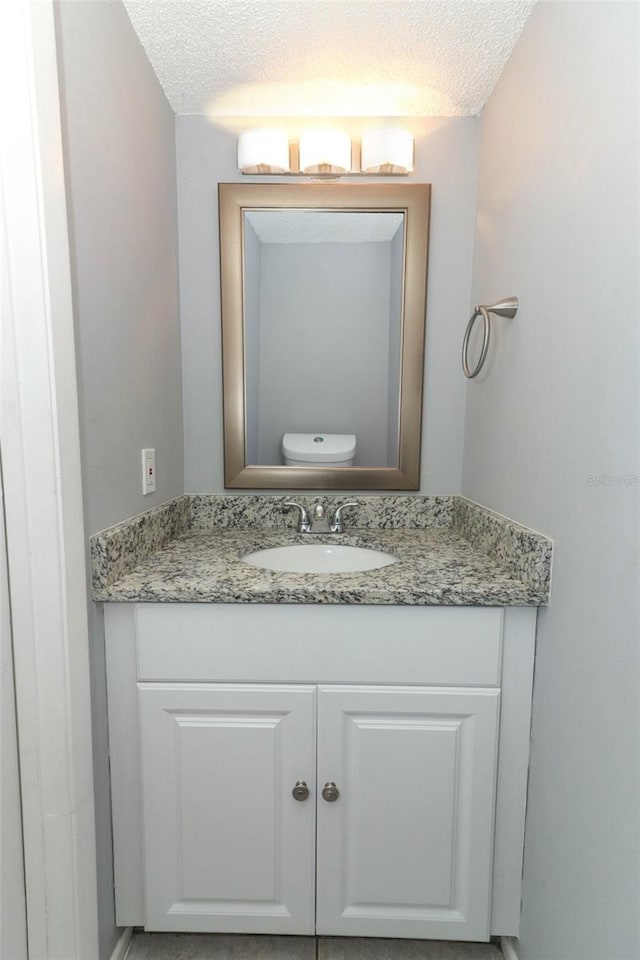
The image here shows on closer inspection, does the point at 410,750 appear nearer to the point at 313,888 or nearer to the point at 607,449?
the point at 313,888

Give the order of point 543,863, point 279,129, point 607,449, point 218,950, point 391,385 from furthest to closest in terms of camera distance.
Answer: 1. point 391,385
2. point 279,129
3. point 218,950
4. point 543,863
5. point 607,449

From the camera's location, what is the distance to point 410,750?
980mm

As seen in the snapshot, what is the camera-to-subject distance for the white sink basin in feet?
4.22

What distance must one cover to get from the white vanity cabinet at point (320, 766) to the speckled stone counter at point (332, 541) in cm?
4

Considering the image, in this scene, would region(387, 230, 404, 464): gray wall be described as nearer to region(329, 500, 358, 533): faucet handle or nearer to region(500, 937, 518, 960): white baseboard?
region(329, 500, 358, 533): faucet handle

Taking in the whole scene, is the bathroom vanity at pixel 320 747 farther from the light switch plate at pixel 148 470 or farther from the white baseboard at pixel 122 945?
the light switch plate at pixel 148 470

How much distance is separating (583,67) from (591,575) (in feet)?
2.72

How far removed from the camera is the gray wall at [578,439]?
0.68m

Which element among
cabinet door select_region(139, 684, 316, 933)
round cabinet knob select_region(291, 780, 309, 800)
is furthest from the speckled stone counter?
round cabinet knob select_region(291, 780, 309, 800)

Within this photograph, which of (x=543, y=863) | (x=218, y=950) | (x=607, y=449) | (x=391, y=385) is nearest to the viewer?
(x=607, y=449)

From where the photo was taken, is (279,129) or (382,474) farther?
(382,474)

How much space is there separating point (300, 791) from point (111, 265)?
113 centimetres

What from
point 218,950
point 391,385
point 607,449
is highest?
point 391,385

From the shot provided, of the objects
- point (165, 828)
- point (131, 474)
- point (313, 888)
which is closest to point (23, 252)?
point (131, 474)
